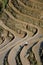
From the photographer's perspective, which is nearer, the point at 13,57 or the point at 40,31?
the point at 13,57

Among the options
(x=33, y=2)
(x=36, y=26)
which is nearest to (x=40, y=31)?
(x=36, y=26)

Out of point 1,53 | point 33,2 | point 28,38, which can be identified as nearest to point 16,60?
point 1,53

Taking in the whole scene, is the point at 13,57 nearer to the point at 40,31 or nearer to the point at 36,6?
the point at 40,31

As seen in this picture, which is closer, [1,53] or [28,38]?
[1,53]

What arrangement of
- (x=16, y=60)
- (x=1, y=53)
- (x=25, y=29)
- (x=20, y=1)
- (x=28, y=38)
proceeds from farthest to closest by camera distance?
(x=20, y=1) < (x=25, y=29) < (x=28, y=38) < (x=1, y=53) < (x=16, y=60)

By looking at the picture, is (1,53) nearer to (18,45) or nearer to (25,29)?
(18,45)

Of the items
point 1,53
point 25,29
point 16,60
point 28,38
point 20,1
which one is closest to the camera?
point 16,60
